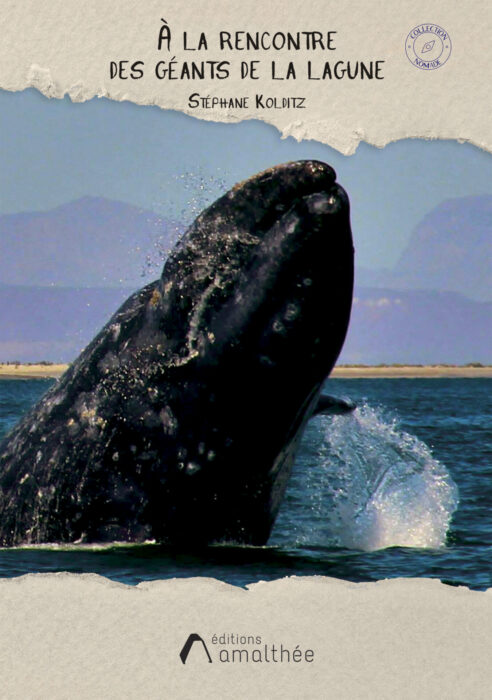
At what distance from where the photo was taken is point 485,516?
1279 cm

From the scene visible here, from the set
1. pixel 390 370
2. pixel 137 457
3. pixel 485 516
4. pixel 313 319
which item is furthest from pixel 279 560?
pixel 390 370

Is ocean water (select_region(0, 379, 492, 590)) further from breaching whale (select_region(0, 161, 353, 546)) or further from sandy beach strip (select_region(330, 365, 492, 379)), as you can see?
sandy beach strip (select_region(330, 365, 492, 379))

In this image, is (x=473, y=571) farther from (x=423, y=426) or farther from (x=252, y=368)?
(x=423, y=426)

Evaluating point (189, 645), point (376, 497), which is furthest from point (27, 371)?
point (189, 645)

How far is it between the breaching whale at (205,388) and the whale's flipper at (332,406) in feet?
0.69

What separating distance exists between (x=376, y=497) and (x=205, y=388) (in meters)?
4.16

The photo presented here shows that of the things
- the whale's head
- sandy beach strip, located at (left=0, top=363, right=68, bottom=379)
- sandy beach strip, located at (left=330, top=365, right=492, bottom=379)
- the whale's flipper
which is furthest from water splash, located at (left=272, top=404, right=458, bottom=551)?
sandy beach strip, located at (left=330, top=365, right=492, bottom=379)

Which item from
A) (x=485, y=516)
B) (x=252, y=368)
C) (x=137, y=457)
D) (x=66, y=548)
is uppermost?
(x=252, y=368)

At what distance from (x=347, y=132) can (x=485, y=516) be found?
5.62 metres

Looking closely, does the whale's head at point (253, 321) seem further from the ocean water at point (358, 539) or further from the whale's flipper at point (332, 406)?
the whale's flipper at point (332, 406)

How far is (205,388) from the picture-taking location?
7.20m

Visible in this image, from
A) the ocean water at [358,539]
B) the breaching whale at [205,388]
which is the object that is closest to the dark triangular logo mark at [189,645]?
the ocean water at [358,539]

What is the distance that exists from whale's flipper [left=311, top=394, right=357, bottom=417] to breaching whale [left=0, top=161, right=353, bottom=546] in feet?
0.69

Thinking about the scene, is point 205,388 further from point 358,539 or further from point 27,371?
point 27,371
